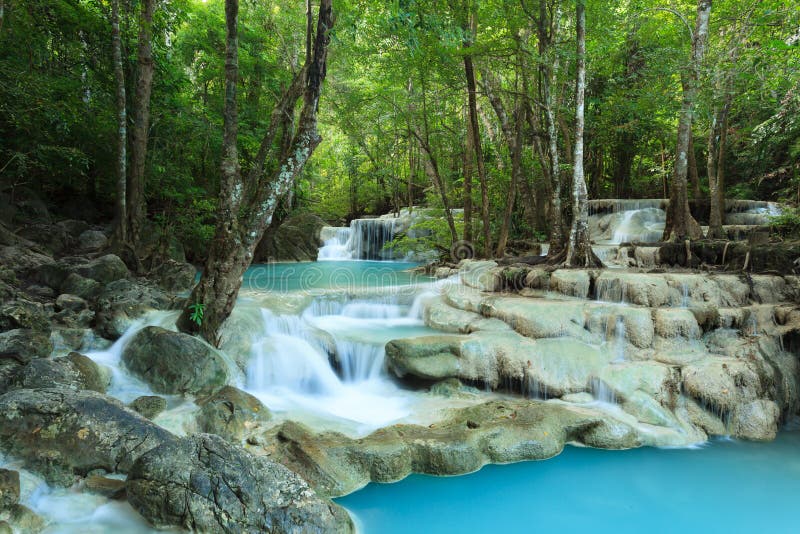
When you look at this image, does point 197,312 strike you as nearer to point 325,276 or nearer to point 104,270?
point 104,270

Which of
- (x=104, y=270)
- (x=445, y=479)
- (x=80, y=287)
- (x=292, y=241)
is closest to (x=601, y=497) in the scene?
(x=445, y=479)

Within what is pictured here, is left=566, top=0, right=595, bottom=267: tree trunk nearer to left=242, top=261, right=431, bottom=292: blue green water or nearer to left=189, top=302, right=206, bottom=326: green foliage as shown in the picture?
left=242, top=261, right=431, bottom=292: blue green water

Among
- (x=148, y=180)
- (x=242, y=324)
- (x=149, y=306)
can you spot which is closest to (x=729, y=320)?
(x=242, y=324)

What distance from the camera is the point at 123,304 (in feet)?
21.6

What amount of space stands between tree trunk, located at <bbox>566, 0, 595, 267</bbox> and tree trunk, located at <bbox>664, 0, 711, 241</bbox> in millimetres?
1954

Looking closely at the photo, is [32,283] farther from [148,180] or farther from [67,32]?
[67,32]

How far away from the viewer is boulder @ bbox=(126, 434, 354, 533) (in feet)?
10.7

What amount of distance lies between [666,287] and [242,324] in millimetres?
6848

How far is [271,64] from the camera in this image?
571 inches

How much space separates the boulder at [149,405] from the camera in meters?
4.79

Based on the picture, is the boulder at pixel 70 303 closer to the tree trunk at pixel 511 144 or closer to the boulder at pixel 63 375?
the boulder at pixel 63 375

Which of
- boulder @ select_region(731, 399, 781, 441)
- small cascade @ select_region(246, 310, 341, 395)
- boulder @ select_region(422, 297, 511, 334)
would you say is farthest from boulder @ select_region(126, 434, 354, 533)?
boulder @ select_region(731, 399, 781, 441)

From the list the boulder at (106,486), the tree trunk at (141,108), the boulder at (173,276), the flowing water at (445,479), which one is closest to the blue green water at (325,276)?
the boulder at (173,276)

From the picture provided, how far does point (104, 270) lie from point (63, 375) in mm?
3745
